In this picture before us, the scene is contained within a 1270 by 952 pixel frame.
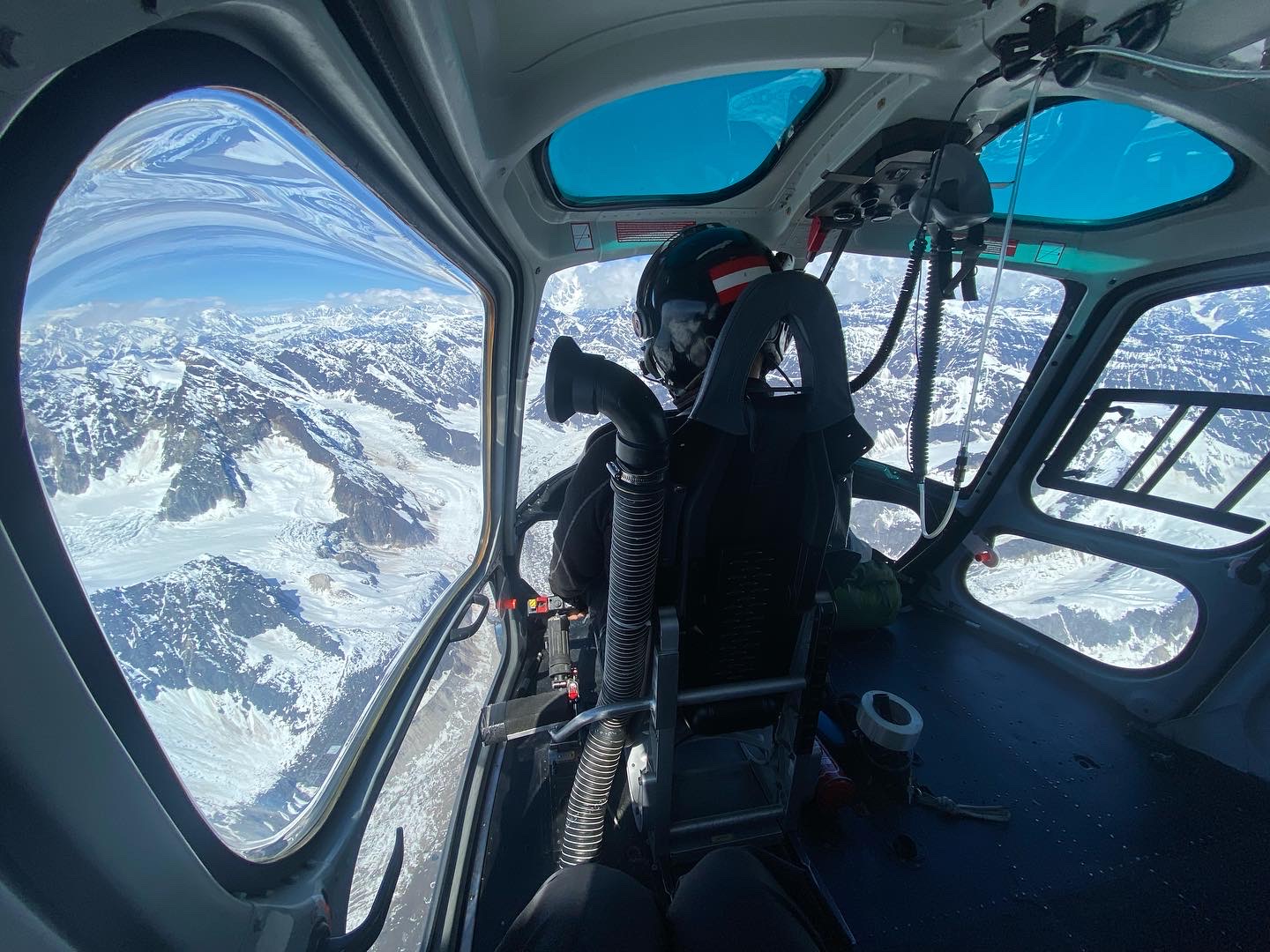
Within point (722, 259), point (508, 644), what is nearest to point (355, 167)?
point (722, 259)

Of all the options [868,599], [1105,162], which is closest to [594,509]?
[868,599]

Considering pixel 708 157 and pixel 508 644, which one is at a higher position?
pixel 708 157

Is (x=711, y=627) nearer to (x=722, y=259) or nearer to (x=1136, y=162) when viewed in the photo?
(x=722, y=259)

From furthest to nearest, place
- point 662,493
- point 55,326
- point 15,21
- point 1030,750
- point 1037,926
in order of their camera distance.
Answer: point 1030,750 < point 1037,926 < point 662,493 < point 55,326 < point 15,21

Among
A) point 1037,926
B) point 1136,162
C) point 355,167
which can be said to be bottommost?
point 1037,926

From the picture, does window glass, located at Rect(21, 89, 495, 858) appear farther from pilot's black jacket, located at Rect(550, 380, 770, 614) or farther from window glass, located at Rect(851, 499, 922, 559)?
window glass, located at Rect(851, 499, 922, 559)
